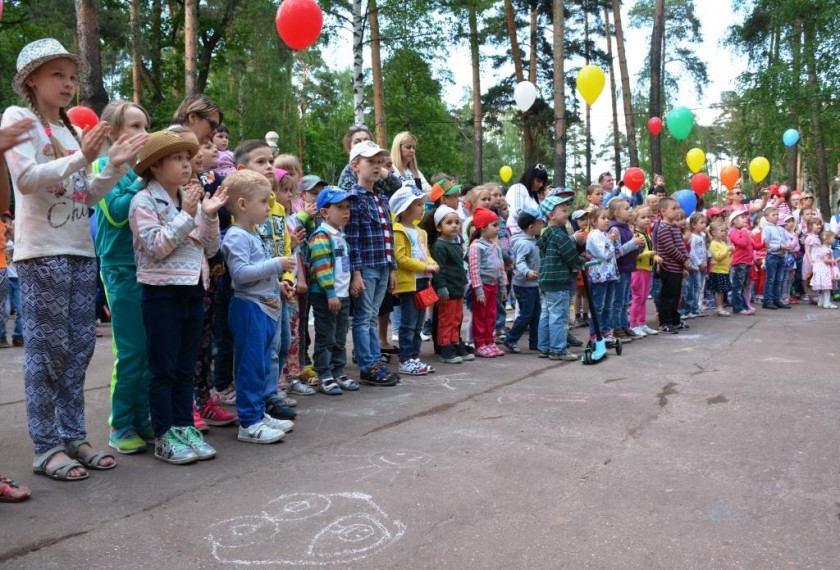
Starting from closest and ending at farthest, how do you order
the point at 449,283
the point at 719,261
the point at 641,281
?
the point at 449,283 → the point at 641,281 → the point at 719,261

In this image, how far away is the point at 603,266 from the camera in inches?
314

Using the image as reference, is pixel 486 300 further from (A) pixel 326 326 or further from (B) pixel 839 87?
(B) pixel 839 87

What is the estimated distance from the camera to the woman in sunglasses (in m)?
8.60

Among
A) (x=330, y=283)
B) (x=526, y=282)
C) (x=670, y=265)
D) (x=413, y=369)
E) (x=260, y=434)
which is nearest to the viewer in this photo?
(x=260, y=434)

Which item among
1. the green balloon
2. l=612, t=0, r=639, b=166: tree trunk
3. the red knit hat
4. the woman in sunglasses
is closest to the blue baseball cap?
the red knit hat

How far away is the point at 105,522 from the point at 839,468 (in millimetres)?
3585

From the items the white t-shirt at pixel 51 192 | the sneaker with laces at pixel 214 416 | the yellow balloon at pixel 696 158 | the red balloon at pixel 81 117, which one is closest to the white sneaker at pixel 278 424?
the sneaker with laces at pixel 214 416

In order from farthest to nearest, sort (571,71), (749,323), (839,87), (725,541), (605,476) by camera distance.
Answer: (571,71) → (839,87) → (749,323) → (605,476) → (725,541)

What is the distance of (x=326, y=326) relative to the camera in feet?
18.2

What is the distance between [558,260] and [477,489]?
4.16 meters

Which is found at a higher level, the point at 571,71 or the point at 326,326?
the point at 571,71

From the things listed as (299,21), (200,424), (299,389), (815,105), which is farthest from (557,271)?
(815,105)

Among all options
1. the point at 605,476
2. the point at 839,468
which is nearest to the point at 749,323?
the point at 839,468

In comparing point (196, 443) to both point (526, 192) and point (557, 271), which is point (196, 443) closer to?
point (557, 271)
